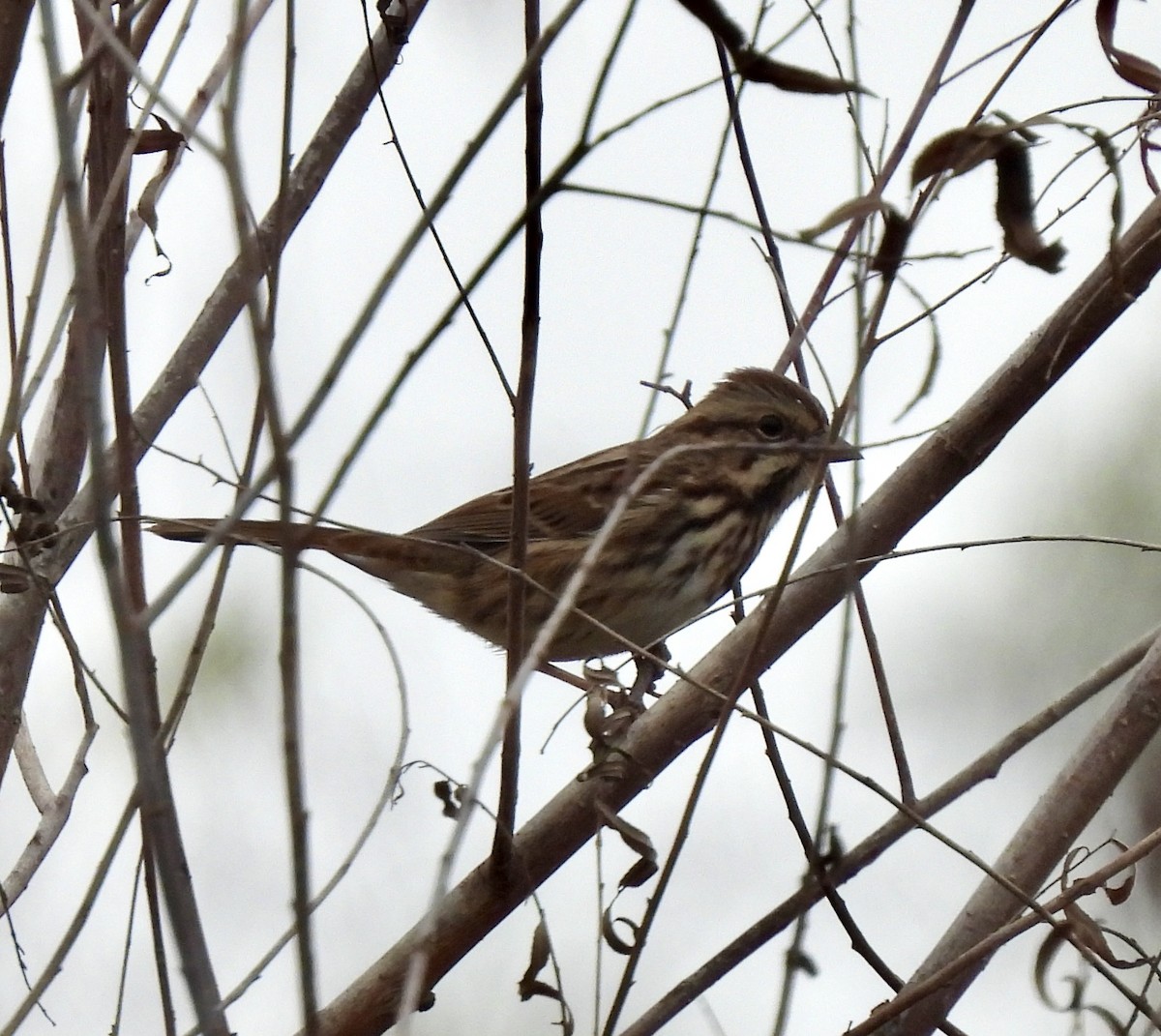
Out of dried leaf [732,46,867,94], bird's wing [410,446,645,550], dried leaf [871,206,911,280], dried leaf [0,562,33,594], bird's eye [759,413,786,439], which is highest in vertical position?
bird's wing [410,446,645,550]

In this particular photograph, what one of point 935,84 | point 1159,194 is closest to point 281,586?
point 935,84

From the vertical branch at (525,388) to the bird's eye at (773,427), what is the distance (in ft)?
7.88

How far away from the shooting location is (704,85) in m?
1.86

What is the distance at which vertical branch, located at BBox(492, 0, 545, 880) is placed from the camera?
6.12 feet

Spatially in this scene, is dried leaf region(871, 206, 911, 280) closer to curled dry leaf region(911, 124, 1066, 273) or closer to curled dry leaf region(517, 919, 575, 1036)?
curled dry leaf region(911, 124, 1066, 273)

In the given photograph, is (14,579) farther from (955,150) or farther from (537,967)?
(955,150)

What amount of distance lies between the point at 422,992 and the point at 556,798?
0.39 m

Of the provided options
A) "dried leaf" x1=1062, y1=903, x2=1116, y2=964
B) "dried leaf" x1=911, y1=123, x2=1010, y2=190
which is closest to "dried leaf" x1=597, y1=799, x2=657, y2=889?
"dried leaf" x1=1062, y1=903, x2=1116, y2=964

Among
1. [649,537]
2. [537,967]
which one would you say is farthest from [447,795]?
[649,537]

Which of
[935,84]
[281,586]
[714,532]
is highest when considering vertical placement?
[714,532]

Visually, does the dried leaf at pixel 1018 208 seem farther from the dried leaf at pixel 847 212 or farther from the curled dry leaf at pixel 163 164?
the curled dry leaf at pixel 163 164

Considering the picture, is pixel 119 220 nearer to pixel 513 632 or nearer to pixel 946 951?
pixel 513 632

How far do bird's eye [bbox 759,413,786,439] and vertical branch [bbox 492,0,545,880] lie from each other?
2.40 metres

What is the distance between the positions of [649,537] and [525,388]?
2614 mm
